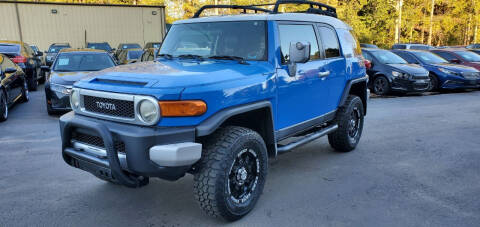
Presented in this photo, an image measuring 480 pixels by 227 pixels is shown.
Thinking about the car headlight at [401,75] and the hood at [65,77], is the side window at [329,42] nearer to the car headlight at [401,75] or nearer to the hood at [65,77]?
the hood at [65,77]

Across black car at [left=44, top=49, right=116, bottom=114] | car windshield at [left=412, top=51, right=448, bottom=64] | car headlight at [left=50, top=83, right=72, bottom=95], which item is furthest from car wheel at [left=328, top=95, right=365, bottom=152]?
car windshield at [left=412, top=51, right=448, bottom=64]

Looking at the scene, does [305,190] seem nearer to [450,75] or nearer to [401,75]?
[401,75]

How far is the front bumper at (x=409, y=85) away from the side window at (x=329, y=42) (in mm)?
7643

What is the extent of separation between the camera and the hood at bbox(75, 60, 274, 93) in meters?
3.11

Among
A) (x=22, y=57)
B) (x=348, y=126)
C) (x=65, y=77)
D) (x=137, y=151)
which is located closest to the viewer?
(x=137, y=151)

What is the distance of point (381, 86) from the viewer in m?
12.4

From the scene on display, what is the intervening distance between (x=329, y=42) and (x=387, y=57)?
350 inches

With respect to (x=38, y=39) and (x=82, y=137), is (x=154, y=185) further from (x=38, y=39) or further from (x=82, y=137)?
(x=38, y=39)

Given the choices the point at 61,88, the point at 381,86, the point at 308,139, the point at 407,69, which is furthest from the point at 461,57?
the point at 61,88

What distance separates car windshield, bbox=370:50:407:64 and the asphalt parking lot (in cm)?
641

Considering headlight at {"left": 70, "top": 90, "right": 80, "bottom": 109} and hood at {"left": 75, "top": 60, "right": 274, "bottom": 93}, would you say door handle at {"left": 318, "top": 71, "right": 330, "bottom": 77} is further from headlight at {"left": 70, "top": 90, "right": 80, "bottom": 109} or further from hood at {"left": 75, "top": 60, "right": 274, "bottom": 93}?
headlight at {"left": 70, "top": 90, "right": 80, "bottom": 109}

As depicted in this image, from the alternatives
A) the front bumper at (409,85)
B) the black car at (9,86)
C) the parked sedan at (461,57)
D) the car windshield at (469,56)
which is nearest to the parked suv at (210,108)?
the black car at (9,86)

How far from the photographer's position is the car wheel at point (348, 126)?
5.40 meters

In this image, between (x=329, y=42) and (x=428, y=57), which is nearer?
(x=329, y=42)
